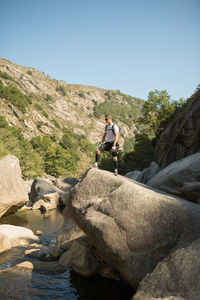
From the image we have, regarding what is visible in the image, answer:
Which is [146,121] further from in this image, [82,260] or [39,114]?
[39,114]

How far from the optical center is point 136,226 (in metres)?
6.41

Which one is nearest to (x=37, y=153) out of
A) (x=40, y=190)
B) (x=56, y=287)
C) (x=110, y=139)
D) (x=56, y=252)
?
(x=40, y=190)

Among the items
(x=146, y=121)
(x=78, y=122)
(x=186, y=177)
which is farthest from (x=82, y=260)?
(x=78, y=122)

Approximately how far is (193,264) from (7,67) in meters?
156

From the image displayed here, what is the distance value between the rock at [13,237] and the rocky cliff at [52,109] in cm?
7621

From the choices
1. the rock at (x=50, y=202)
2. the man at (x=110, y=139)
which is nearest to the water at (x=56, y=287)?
the man at (x=110, y=139)

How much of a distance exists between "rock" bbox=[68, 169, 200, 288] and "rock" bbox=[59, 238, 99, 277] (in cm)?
167

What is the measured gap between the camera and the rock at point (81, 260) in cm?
830

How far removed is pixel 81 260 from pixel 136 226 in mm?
3217

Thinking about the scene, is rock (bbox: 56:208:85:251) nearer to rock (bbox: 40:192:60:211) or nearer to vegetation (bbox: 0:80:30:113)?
rock (bbox: 40:192:60:211)

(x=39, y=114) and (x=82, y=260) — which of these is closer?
(x=82, y=260)

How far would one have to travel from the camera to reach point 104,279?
26.6 ft

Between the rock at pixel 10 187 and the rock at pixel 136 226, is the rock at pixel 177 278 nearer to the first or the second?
the rock at pixel 136 226

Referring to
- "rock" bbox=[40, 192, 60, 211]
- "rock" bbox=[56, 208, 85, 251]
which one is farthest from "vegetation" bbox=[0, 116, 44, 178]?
"rock" bbox=[56, 208, 85, 251]
